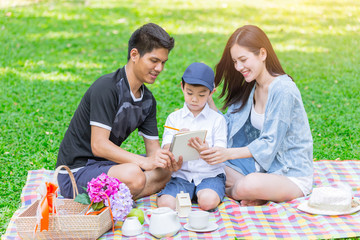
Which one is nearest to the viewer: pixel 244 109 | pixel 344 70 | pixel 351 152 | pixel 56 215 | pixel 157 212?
pixel 56 215

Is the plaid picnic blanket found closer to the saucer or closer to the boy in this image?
the saucer

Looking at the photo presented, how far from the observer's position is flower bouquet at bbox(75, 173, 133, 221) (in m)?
3.59

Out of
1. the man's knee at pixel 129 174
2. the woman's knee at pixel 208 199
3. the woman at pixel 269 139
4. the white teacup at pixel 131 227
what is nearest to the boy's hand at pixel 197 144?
the woman at pixel 269 139

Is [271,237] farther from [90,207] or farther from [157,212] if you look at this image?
[90,207]

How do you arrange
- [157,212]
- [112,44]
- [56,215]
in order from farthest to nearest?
1. [112,44]
2. [157,212]
3. [56,215]

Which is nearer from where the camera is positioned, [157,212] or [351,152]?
[157,212]

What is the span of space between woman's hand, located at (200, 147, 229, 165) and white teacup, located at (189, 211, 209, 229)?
522mm

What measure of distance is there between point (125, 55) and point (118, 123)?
587cm

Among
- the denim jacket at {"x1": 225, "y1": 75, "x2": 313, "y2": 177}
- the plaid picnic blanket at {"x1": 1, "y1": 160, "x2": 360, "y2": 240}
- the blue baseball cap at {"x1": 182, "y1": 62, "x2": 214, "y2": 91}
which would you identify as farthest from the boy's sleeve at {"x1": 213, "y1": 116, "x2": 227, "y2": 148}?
the plaid picnic blanket at {"x1": 1, "y1": 160, "x2": 360, "y2": 240}

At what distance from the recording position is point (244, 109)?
457 cm

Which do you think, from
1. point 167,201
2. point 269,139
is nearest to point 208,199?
point 167,201

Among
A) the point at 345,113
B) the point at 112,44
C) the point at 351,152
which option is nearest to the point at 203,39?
the point at 112,44

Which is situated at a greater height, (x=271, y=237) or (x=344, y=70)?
(x=344, y=70)

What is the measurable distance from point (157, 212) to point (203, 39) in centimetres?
788
